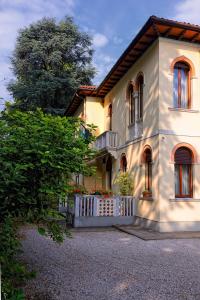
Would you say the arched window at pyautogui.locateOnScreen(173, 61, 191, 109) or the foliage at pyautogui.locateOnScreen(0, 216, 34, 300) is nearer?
the foliage at pyautogui.locateOnScreen(0, 216, 34, 300)

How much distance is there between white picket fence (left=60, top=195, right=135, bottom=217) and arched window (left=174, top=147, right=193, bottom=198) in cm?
249

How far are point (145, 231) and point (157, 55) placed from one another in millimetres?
6731

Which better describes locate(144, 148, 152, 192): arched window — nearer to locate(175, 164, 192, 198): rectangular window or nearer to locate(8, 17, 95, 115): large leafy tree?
locate(175, 164, 192, 198): rectangular window

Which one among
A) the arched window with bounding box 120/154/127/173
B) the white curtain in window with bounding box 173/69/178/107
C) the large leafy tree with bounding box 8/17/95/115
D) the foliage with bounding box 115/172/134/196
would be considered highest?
the large leafy tree with bounding box 8/17/95/115

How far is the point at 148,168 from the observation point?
1298cm

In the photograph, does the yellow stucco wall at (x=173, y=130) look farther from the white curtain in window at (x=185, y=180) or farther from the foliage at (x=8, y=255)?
the foliage at (x=8, y=255)

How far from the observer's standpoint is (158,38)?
1185 centimetres

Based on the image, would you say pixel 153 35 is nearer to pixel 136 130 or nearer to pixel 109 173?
pixel 136 130

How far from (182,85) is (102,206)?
6.03m

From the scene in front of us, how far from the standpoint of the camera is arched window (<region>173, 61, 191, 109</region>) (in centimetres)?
1228

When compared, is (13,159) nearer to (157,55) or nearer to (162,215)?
(162,215)

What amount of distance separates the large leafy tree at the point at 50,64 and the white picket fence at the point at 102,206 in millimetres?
15931

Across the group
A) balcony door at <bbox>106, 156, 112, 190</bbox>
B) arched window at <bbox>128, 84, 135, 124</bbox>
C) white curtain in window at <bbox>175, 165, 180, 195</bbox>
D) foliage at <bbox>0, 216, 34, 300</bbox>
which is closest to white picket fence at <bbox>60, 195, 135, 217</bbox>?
white curtain in window at <bbox>175, 165, 180, 195</bbox>

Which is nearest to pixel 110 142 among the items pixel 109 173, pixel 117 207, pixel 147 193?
pixel 109 173
